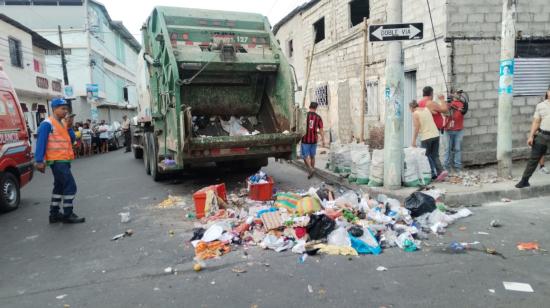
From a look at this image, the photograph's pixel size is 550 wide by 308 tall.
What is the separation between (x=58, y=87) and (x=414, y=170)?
22524 mm

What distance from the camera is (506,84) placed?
643 cm

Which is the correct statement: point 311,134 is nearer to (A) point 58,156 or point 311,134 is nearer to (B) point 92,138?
(A) point 58,156

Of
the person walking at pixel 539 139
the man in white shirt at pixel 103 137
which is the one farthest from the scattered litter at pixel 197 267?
the man in white shirt at pixel 103 137

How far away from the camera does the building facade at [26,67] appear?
1775 cm

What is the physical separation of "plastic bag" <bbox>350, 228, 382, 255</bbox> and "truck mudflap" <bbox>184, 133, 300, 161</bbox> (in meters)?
2.99

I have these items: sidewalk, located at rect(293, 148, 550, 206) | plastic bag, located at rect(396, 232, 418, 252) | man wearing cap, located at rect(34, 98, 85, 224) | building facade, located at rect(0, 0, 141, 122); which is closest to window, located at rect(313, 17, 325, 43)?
sidewalk, located at rect(293, 148, 550, 206)

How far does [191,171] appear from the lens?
31.0 ft

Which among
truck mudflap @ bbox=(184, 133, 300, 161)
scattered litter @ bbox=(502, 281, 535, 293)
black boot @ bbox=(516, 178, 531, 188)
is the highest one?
truck mudflap @ bbox=(184, 133, 300, 161)

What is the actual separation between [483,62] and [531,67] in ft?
3.60

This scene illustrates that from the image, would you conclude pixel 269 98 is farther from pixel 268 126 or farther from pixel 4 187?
pixel 4 187

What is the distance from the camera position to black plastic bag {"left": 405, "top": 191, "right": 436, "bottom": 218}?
4.93 metres

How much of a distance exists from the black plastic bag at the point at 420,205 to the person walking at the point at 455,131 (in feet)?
9.31

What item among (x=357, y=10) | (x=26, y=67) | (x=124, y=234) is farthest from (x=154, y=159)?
(x=26, y=67)

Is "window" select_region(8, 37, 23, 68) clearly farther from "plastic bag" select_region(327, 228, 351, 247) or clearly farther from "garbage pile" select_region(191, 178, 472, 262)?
"plastic bag" select_region(327, 228, 351, 247)
